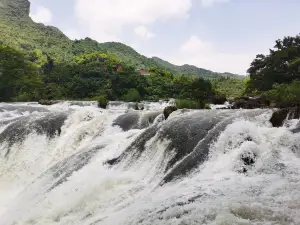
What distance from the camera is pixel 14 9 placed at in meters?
105

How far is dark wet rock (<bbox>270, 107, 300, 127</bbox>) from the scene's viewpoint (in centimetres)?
891

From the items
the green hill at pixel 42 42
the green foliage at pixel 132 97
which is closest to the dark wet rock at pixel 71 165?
the green foliage at pixel 132 97

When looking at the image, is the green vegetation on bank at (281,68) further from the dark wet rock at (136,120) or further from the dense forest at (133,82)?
the dark wet rock at (136,120)

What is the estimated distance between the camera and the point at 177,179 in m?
7.16

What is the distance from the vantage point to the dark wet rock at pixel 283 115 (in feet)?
29.2

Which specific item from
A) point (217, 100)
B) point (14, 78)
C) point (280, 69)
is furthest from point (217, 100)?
point (14, 78)

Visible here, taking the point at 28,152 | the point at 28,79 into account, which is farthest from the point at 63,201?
the point at 28,79

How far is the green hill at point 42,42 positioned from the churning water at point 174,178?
183 ft

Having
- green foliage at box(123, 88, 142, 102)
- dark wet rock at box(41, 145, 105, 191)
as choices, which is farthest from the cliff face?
dark wet rock at box(41, 145, 105, 191)

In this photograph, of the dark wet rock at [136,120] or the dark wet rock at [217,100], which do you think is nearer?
the dark wet rock at [136,120]

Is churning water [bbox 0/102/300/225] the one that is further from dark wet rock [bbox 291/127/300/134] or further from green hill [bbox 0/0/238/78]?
green hill [bbox 0/0/238/78]

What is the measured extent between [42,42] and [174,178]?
2994 inches

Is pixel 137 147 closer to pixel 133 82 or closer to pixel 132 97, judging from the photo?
pixel 132 97

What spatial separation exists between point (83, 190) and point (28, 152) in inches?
210
